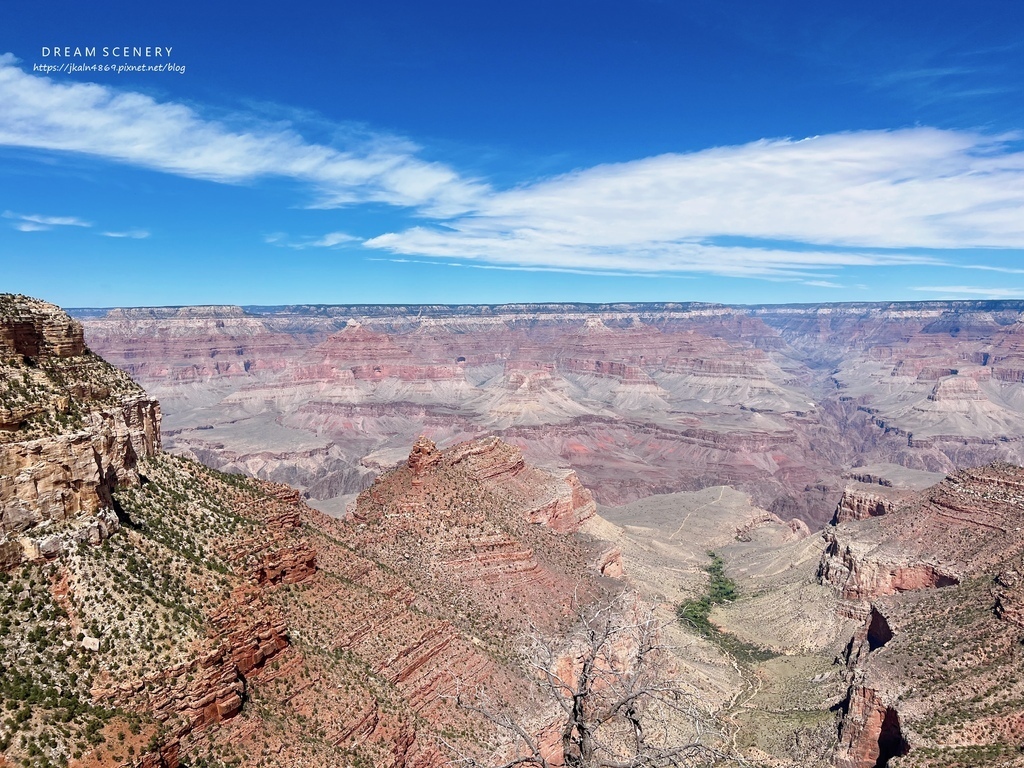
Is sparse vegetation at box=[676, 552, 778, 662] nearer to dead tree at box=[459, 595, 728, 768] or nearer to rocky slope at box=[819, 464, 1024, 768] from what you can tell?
rocky slope at box=[819, 464, 1024, 768]

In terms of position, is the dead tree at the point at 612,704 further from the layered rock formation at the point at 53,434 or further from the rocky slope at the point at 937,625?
the layered rock formation at the point at 53,434

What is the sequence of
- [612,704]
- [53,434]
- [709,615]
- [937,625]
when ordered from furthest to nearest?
[709,615] → [937,625] → [53,434] → [612,704]

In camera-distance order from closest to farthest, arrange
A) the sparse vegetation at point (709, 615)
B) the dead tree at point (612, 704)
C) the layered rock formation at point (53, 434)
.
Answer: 1. the dead tree at point (612, 704)
2. the layered rock formation at point (53, 434)
3. the sparse vegetation at point (709, 615)

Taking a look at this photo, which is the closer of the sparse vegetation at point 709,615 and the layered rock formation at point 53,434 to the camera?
the layered rock formation at point 53,434

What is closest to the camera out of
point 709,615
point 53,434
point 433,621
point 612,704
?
point 612,704

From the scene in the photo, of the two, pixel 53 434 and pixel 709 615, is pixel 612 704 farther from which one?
pixel 709 615

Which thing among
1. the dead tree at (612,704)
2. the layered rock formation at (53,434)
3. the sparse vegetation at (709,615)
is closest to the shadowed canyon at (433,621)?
the layered rock formation at (53,434)

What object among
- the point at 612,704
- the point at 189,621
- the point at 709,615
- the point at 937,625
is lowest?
the point at 709,615

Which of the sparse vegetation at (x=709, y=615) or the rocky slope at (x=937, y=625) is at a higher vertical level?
the rocky slope at (x=937, y=625)

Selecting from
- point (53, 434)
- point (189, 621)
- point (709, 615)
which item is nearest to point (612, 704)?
point (189, 621)

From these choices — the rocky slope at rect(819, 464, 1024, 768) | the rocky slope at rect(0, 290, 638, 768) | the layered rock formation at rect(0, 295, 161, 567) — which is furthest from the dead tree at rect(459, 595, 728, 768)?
the layered rock formation at rect(0, 295, 161, 567)
